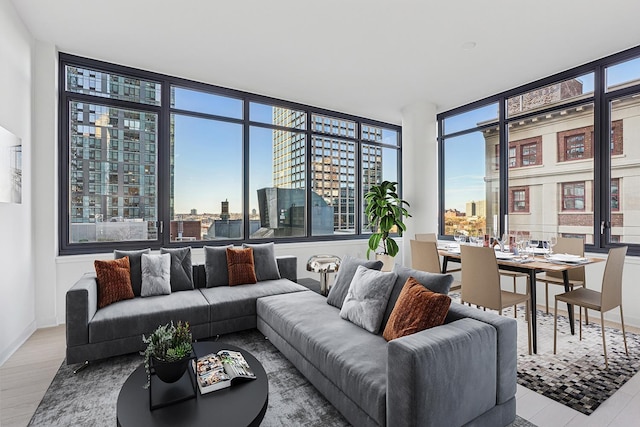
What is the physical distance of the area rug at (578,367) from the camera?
2221mm

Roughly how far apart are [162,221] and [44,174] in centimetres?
131

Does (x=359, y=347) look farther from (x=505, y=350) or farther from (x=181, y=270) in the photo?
(x=181, y=270)

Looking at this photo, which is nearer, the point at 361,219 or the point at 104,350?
the point at 104,350

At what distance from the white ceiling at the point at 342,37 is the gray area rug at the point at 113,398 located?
3.17 metres

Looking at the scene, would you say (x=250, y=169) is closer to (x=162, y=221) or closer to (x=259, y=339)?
(x=162, y=221)

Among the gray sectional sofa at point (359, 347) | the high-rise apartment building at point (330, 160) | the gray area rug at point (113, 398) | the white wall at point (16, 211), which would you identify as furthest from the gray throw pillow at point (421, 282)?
the high-rise apartment building at point (330, 160)

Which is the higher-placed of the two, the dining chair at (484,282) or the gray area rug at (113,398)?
the dining chair at (484,282)

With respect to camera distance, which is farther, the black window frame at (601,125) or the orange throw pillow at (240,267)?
the black window frame at (601,125)

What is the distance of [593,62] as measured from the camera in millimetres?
3949

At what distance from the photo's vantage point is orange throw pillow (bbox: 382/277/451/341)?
186cm

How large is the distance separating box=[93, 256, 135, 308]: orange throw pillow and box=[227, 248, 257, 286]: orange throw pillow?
0.99 m

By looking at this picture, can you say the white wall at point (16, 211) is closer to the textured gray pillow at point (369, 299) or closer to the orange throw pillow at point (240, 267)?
the orange throw pillow at point (240, 267)

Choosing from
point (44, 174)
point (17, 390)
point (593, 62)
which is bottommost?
point (17, 390)

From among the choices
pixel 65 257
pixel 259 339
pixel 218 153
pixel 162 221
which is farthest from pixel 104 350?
pixel 218 153
